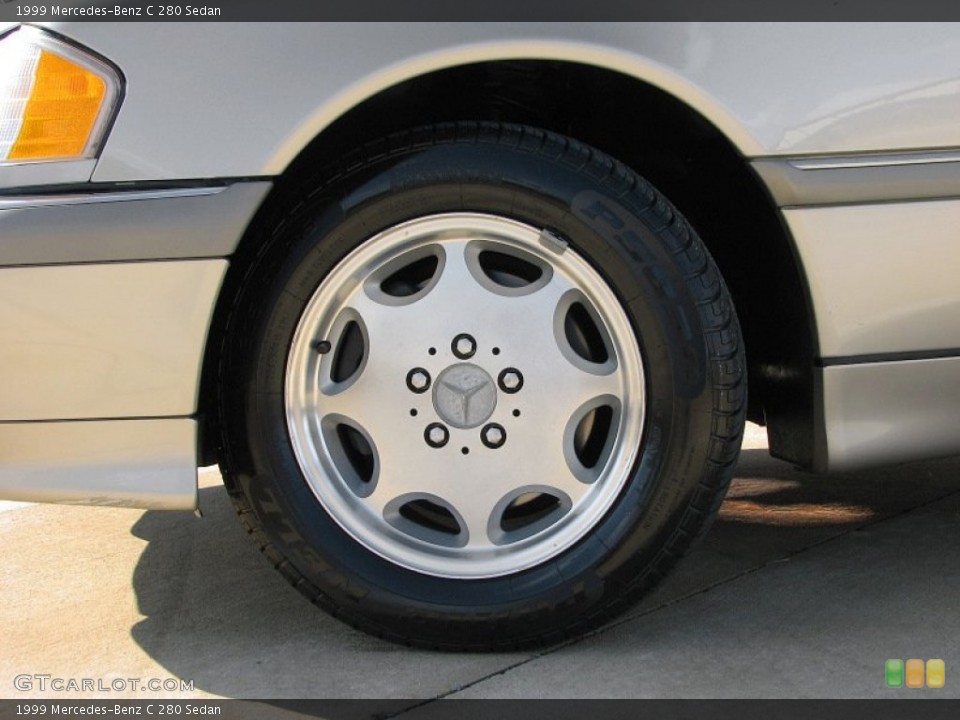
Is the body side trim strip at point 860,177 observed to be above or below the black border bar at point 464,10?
below

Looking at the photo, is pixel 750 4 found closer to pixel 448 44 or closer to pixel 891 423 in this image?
pixel 448 44

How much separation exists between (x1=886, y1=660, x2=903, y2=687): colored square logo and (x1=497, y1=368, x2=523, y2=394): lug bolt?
0.80 metres

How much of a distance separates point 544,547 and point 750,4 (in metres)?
1.01

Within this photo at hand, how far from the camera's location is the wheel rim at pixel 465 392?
223cm

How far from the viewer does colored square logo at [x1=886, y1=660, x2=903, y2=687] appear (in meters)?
2.10

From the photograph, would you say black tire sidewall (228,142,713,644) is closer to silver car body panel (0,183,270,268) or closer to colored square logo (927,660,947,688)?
silver car body panel (0,183,270,268)

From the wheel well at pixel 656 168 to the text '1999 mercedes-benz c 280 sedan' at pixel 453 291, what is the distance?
1 centimetres

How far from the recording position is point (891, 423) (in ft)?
7.34

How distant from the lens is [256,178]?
211 centimetres

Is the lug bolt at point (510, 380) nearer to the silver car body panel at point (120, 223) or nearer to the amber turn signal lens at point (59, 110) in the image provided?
the silver car body panel at point (120, 223)

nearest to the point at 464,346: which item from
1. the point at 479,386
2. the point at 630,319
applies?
the point at 479,386

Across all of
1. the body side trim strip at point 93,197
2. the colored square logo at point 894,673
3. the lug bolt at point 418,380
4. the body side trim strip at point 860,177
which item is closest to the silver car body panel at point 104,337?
the body side trim strip at point 93,197

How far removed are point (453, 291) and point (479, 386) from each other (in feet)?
0.58

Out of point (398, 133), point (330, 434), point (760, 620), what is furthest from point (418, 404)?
point (760, 620)
